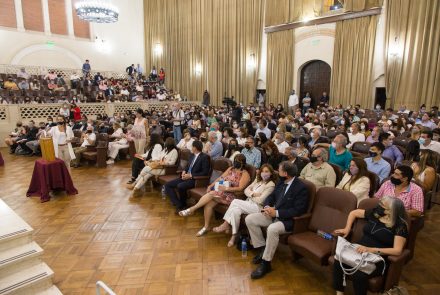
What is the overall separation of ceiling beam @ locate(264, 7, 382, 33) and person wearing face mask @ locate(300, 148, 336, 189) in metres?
9.08

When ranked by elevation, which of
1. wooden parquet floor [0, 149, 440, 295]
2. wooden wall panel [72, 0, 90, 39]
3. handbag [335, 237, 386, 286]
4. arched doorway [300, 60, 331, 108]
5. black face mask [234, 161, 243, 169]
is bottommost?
wooden parquet floor [0, 149, 440, 295]

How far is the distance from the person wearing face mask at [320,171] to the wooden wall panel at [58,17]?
55.5 ft

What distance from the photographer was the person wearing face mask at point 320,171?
3.83 m

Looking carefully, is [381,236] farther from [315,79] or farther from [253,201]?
[315,79]

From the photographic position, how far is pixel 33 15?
15.4 metres

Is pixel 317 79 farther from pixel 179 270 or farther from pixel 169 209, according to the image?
pixel 179 270

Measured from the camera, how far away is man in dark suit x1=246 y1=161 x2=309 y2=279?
3.17 metres

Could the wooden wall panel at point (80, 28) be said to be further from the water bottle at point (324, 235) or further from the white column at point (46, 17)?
the water bottle at point (324, 235)

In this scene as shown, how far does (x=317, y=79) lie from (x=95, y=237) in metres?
11.3

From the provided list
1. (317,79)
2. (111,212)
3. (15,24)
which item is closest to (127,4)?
(15,24)

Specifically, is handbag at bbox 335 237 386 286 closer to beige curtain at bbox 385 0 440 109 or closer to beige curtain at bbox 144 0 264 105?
beige curtain at bbox 385 0 440 109

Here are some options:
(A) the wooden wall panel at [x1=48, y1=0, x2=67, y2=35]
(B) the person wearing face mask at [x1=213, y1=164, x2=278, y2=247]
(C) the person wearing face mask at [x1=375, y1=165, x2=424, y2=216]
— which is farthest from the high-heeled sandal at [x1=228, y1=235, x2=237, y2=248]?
(A) the wooden wall panel at [x1=48, y1=0, x2=67, y2=35]

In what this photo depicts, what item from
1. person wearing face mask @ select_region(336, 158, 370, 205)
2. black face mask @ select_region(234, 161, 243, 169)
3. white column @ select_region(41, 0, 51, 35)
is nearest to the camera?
person wearing face mask @ select_region(336, 158, 370, 205)

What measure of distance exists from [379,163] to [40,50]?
17210 mm
